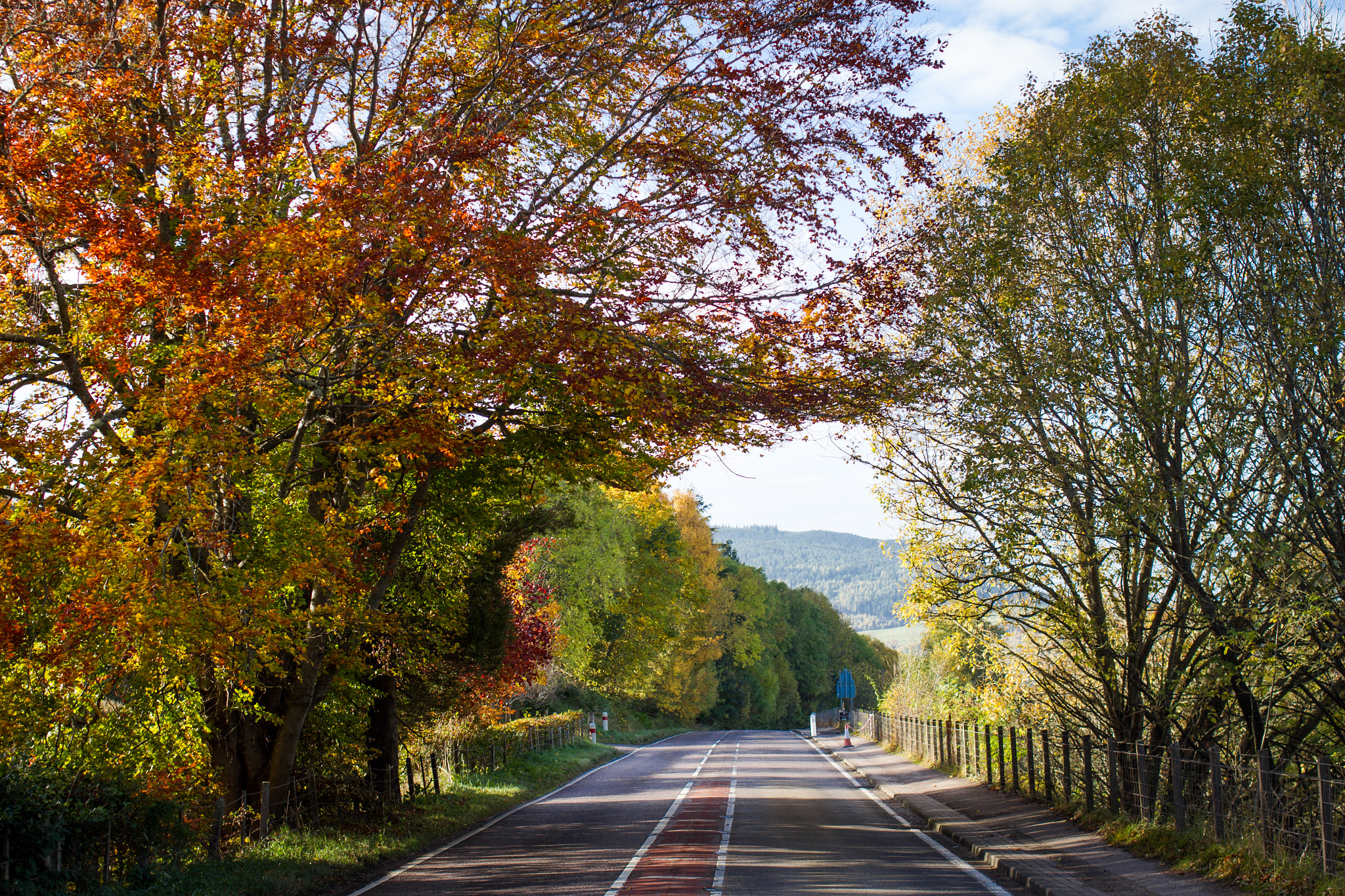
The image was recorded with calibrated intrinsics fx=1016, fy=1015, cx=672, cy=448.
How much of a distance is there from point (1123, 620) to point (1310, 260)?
276 inches

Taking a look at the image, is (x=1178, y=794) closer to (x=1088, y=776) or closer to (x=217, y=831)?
(x=1088, y=776)

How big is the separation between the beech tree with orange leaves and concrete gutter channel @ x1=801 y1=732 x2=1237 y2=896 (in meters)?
5.85

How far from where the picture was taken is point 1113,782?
1461cm

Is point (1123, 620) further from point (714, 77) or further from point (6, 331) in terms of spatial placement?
point (6, 331)

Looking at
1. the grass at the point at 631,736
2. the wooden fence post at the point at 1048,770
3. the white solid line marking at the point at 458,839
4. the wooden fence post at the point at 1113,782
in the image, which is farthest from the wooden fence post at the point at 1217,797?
the grass at the point at 631,736

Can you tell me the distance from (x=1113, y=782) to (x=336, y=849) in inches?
423

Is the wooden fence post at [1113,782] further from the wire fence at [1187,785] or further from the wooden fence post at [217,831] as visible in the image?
the wooden fence post at [217,831]

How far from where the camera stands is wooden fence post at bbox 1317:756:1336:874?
8680 millimetres

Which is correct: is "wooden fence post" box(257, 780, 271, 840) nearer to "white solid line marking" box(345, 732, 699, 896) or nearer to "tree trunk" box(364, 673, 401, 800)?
"white solid line marking" box(345, 732, 699, 896)

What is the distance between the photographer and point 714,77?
12.3 m

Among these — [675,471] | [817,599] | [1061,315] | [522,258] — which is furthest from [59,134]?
[817,599]

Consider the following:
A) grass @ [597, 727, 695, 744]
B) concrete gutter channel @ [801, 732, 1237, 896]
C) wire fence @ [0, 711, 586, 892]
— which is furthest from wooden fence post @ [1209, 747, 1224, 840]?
grass @ [597, 727, 695, 744]

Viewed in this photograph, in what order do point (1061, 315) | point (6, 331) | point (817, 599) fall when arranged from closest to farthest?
point (6, 331) → point (1061, 315) → point (817, 599)

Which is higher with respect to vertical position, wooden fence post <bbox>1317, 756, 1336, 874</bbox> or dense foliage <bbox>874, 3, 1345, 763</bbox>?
dense foliage <bbox>874, 3, 1345, 763</bbox>
